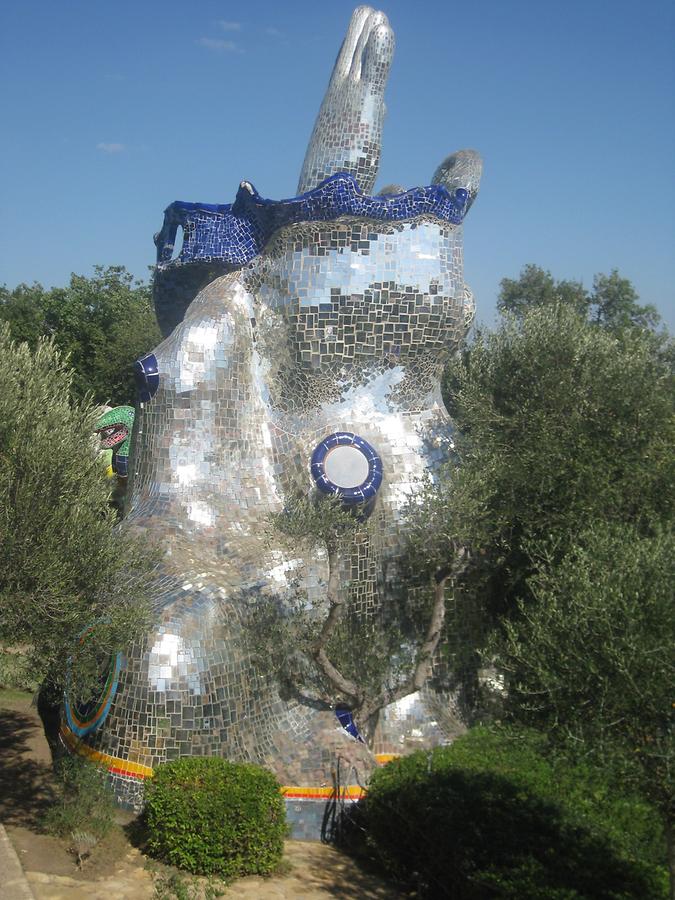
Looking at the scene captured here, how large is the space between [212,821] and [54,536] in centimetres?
366

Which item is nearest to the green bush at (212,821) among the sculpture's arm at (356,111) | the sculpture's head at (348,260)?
the sculpture's head at (348,260)

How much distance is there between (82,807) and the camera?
34.4 feet

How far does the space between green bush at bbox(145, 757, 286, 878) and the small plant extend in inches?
22.5

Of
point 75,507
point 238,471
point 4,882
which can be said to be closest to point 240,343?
point 238,471

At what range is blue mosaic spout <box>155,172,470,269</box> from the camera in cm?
1317

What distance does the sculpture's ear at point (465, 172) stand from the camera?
14.5 m

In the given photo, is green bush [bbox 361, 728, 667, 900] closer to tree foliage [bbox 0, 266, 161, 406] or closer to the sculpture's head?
the sculpture's head

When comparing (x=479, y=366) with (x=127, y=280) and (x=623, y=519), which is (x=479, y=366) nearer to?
(x=623, y=519)

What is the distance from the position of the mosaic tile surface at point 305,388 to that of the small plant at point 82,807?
210cm

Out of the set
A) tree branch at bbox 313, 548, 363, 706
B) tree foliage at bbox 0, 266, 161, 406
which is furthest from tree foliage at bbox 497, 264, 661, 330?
tree branch at bbox 313, 548, 363, 706

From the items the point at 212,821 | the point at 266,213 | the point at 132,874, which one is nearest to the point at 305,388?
the point at 266,213

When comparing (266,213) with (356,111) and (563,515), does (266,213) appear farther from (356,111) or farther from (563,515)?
(563,515)

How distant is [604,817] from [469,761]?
5.59 feet

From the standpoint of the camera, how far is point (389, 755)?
1220cm
